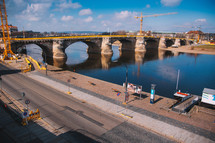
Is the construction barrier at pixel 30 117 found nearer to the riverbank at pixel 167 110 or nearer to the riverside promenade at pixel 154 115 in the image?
the riverside promenade at pixel 154 115

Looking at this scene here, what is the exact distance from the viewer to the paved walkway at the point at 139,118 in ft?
51.9

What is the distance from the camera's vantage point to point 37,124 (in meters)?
17.5

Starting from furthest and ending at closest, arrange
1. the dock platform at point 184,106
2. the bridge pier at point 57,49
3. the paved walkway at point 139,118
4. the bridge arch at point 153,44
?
1. the bridge arch at point 153,44
2. the bridge pier at point 57,49
3. the dock platform at point 184,106
4. the paved walkway at point 139,118

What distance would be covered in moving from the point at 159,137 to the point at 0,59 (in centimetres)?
6196

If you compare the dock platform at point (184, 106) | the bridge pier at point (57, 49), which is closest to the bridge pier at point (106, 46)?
the bridge pier at point (57, 49)

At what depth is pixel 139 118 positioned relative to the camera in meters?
19.2

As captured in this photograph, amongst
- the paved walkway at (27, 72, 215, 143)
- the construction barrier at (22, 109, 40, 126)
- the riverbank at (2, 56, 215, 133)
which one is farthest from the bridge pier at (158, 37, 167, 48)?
the construction barrier at (22, 109, 40, 126)

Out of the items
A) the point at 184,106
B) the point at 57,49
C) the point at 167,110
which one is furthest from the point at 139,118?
the point at 57,49

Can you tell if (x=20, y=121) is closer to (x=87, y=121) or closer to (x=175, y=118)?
(x=87, y=121)

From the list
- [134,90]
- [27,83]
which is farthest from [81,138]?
[27,83]

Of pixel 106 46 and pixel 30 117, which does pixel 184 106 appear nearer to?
pixel 30 117

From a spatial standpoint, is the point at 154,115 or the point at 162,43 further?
the point at 162,43

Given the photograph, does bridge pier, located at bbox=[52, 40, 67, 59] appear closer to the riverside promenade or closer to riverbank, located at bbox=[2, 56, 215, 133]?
the riverside promenade

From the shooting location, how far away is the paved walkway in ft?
51.9
